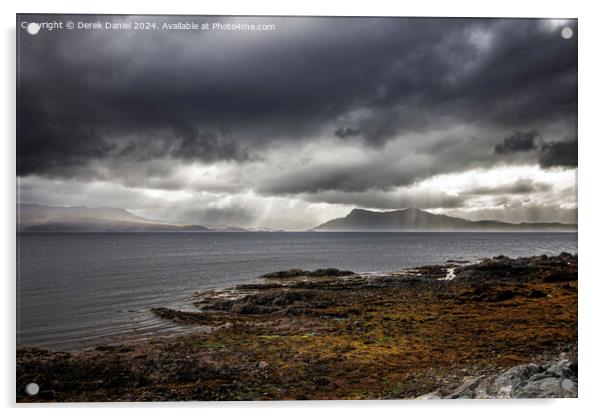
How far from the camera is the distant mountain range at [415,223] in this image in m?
5.48

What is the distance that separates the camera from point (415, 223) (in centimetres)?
566

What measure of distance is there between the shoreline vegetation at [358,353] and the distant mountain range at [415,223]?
733 mm

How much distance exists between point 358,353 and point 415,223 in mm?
2196

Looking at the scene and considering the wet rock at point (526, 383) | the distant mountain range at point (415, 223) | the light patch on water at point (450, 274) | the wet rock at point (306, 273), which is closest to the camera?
the wet rock at point (526, 383)

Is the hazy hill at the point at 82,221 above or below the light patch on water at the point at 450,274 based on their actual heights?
above

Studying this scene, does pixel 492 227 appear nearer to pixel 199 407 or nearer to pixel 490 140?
pixel 490 140

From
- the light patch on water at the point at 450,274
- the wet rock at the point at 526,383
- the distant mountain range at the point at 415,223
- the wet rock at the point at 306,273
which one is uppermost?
the distant mountain range at the point at 415,223

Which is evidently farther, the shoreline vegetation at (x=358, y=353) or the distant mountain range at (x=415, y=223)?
the distant mountain range at (x=415, y=223)

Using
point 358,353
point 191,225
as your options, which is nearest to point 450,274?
point 358,353

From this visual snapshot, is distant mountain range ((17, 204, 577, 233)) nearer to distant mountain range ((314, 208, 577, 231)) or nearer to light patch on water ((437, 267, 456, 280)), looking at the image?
distant mountain range ((314, 208, 577, 231))

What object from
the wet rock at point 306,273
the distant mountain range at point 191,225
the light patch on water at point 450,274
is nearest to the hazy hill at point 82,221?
the distant mountain range at point 191,225

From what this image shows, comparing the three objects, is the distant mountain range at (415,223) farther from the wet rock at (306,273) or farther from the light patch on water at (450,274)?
the wet rock at (306,273)
